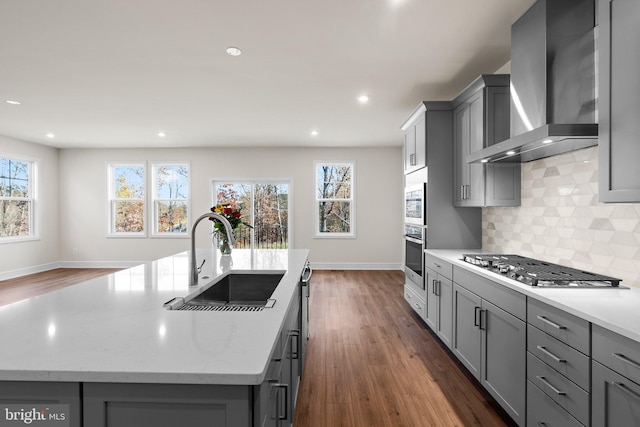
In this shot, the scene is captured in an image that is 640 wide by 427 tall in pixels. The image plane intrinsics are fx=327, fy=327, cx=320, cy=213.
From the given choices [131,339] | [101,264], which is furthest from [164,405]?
[101,264]

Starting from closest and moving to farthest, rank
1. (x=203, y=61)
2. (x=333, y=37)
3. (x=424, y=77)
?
(x=333, y=37)
(x=203, y=61)
(x=424, y=77)

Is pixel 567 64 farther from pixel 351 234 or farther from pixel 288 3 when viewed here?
pixel 351 234

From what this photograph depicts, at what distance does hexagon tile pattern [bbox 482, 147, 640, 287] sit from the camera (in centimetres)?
196

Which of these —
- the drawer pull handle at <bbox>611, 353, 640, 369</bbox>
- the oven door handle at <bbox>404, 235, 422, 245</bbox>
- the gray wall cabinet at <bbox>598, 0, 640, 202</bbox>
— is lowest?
the drawer pull handle at <bbox>611, 353, 640, 369</bbox>

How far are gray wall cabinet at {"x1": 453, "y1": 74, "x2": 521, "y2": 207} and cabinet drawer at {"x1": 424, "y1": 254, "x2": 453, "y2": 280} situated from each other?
642mm

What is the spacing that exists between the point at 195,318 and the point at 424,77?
322cm

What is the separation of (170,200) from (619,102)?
7.34 metres

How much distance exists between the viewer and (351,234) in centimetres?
705

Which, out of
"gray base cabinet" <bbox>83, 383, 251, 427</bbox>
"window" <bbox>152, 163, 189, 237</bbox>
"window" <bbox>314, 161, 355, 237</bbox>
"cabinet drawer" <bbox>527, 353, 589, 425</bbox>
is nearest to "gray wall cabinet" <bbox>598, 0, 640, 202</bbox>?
"cabinet drawer" <bbox>527, 353, 589, 425</bbox>

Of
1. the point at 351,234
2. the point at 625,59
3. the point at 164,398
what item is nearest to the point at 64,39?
the point at 164,398

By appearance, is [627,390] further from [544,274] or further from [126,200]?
[126,200]

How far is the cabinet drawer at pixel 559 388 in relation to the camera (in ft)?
4.71

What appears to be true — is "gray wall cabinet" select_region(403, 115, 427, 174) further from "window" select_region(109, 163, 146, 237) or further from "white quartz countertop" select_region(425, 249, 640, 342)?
"window" select_region(109, 163, 146, 237)

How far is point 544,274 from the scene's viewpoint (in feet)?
6.53
